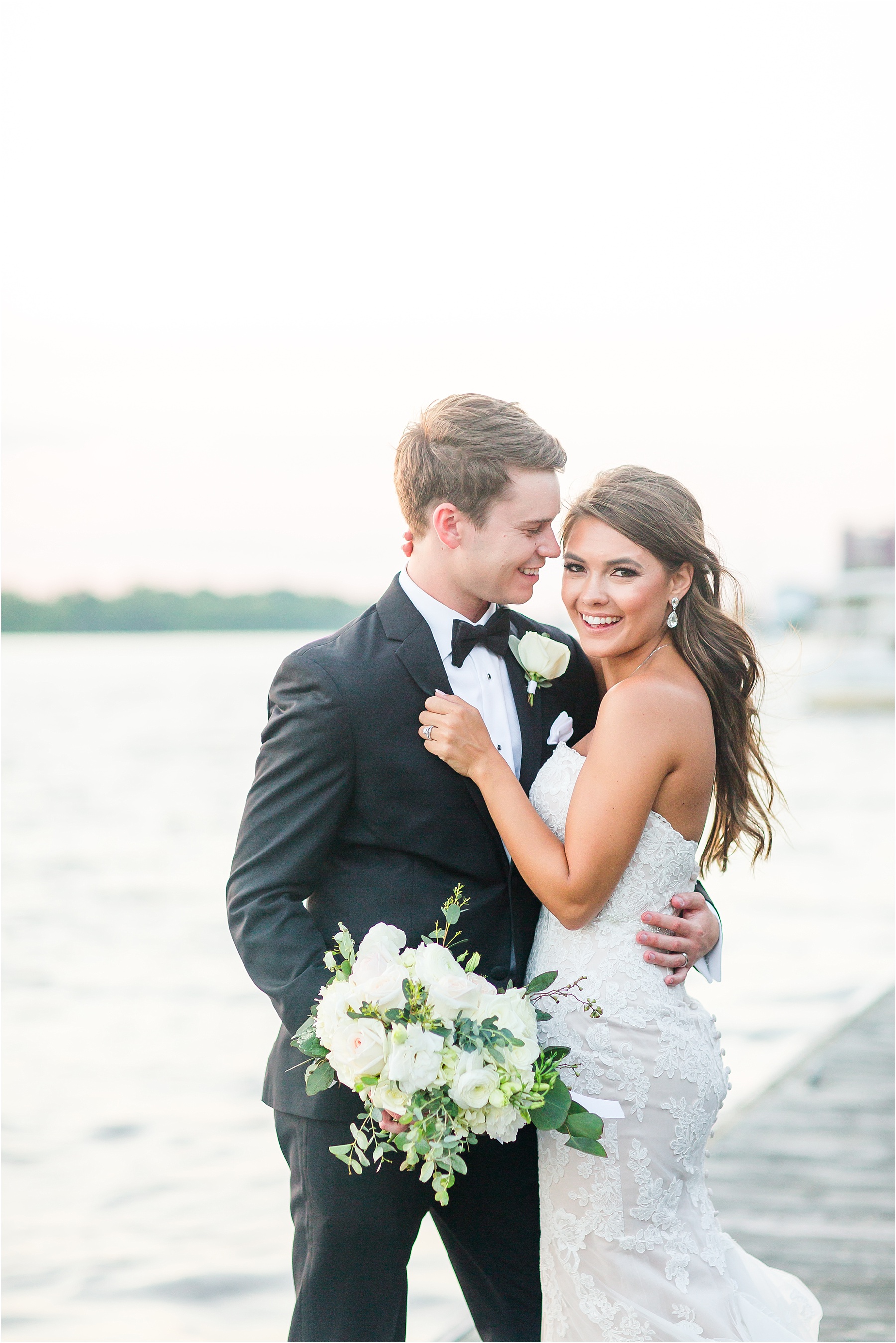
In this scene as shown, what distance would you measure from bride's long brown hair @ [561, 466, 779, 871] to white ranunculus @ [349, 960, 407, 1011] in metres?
1.00

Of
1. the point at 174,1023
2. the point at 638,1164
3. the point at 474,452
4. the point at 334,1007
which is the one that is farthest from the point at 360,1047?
the point at 174,1023

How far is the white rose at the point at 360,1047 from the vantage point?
2.08 m

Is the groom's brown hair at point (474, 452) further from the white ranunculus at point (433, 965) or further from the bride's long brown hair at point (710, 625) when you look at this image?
the white ranunculus at point (433, 965)

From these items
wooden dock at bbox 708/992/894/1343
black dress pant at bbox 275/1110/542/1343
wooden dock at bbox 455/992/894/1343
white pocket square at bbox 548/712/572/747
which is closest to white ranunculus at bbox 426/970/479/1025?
black dress pant at bbox 275/1110/542/1343

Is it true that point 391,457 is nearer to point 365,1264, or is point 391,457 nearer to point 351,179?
point 365,1264

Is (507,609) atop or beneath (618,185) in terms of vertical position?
beneath

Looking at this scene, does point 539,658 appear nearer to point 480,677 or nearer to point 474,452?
point 480,677

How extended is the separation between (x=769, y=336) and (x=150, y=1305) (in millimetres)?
23774

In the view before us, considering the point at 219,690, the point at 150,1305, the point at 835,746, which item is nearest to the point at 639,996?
the point at 150,1305

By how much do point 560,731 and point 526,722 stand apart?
86mm

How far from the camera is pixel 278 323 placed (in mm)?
30062

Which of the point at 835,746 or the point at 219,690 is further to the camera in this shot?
the point at 219,690

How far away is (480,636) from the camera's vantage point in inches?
105

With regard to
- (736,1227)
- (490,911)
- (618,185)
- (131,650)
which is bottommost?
(131,650)
